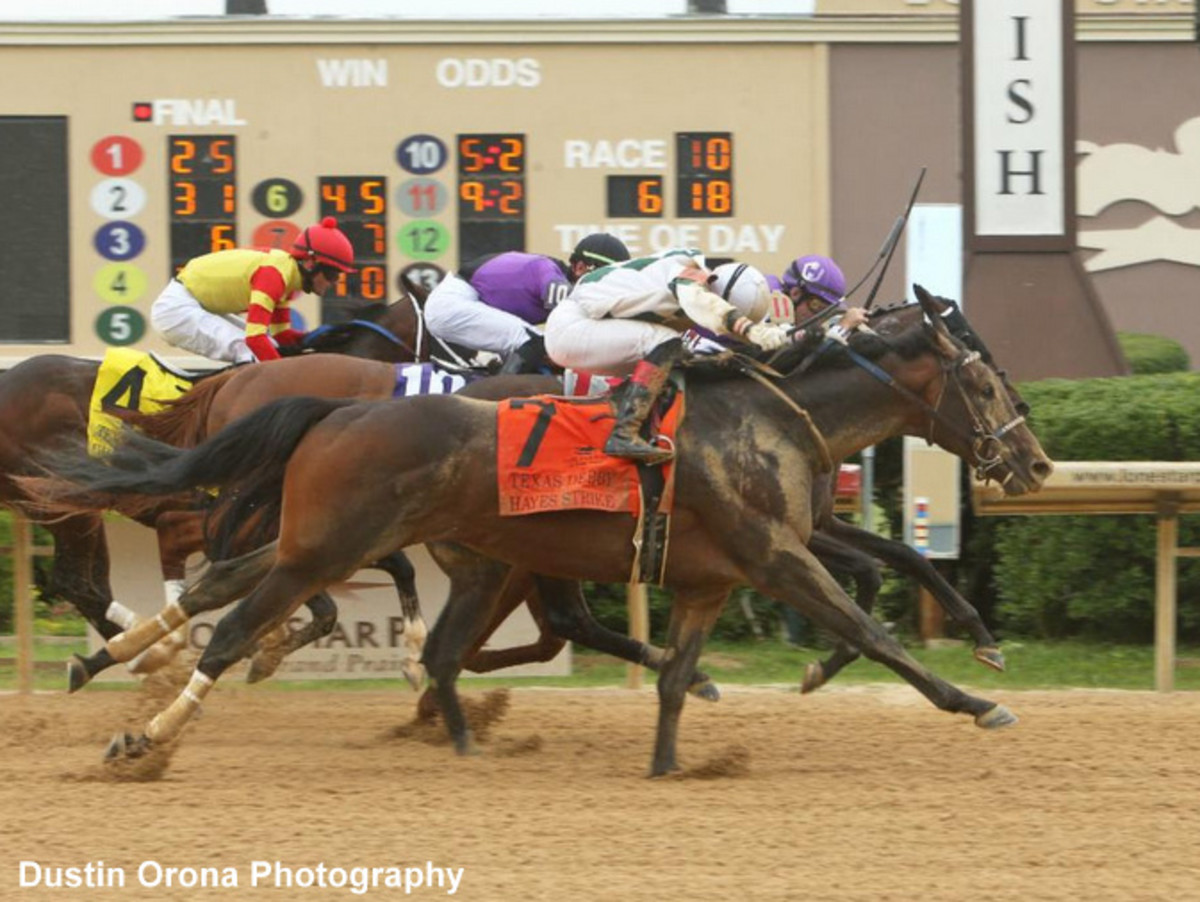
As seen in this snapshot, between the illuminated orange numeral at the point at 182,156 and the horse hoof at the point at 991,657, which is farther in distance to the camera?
the illuminated orange numeral at the point at 182,156

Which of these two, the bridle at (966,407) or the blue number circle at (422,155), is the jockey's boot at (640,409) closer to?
the bridle at (966,407)

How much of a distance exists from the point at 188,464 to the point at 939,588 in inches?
117

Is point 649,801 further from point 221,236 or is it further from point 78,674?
point 221,236

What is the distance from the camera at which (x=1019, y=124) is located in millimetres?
11656

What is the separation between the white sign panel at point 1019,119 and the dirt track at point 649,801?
3.83m

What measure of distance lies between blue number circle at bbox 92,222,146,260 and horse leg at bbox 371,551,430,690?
225 inches

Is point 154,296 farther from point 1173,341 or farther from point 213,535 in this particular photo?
point 1173,341

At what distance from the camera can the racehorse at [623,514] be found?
650cm

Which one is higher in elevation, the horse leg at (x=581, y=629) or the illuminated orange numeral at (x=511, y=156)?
the illuminated orange numeral at (x=511, y=156)

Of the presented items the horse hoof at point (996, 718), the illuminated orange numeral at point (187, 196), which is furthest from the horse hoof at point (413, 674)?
the illuminated orange numeral at point (187, 196)

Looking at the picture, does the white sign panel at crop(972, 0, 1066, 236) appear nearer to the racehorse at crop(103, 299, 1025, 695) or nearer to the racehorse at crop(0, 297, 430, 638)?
the racehorse at crop(103, 299, 1025, 695)

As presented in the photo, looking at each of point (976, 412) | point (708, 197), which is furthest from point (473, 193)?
point (976, 412)

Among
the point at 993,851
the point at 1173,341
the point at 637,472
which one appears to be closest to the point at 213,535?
the point at 637,472

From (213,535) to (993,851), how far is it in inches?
139
